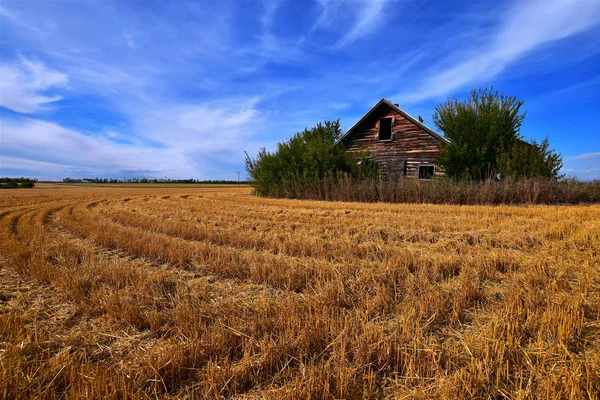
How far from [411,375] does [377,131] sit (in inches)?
763

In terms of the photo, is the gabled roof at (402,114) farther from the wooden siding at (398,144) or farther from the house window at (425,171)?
the house window at (425,171)

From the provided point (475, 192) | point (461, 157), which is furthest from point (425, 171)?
point (475, 192)

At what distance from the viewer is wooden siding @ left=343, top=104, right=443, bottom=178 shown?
681 inches

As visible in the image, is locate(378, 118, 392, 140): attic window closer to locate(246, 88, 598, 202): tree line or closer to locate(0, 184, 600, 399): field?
locate(246, 88, 598, 202): tree line

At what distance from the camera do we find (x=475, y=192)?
37.9 ft

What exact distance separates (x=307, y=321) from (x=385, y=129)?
1957cm

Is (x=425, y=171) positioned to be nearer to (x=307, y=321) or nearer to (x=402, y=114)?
(x=402, y=114)

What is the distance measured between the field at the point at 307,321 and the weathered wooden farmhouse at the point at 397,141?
13611 mm

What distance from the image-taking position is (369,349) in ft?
6.30

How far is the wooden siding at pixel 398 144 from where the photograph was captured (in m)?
17.3

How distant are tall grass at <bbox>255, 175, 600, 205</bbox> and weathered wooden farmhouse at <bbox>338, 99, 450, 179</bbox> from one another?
4791mm

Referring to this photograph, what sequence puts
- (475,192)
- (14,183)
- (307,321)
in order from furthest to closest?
(14,183), (475,192), (307,321)

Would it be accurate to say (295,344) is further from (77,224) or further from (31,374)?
(77,224)

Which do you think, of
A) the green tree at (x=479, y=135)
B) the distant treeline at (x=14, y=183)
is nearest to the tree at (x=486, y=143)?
the green tree at (x=479, y=135)
